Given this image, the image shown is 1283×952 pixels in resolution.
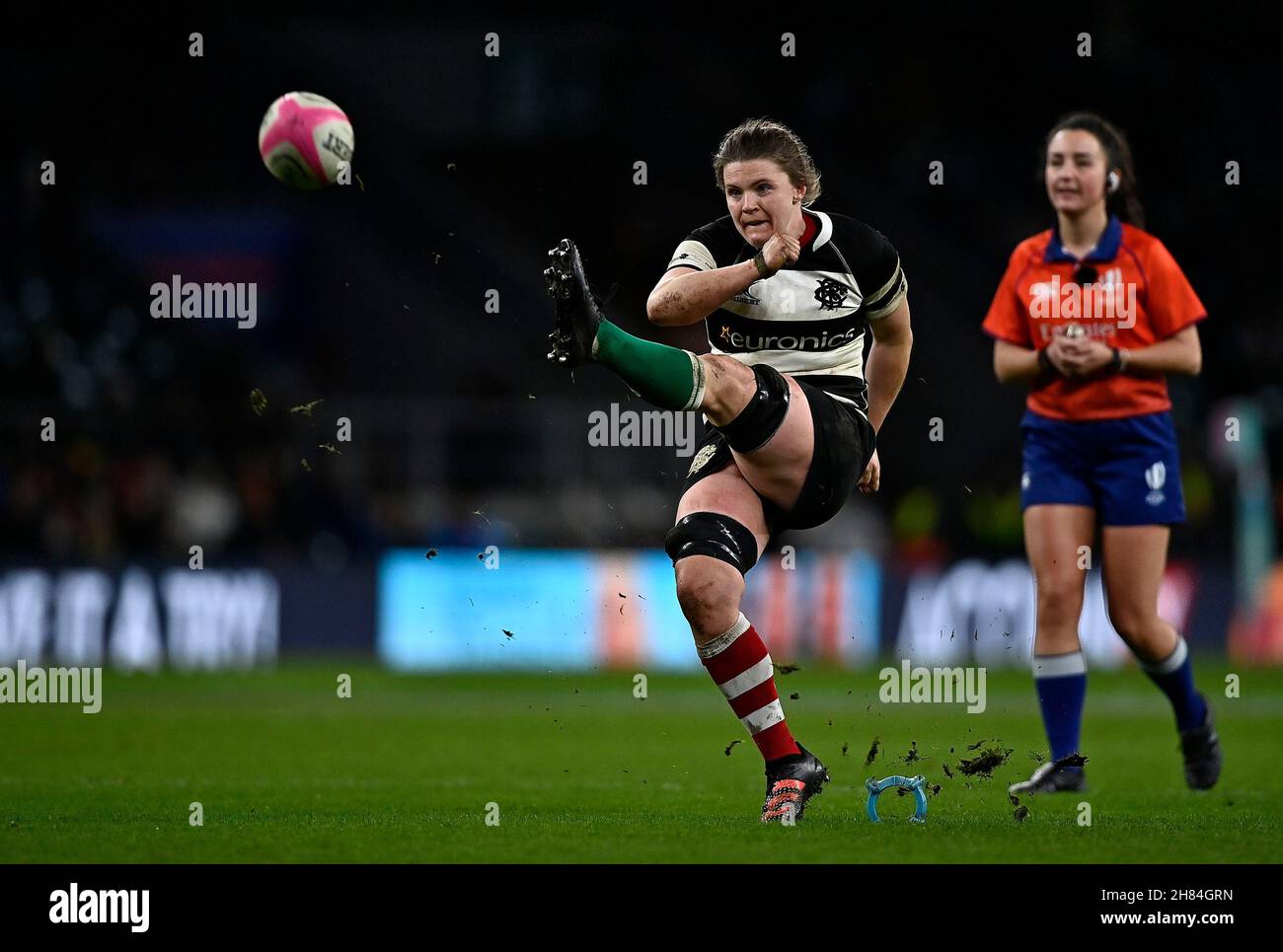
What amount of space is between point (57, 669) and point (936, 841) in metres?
10.7

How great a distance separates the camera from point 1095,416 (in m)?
7.06

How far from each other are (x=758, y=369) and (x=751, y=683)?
3.44 ft

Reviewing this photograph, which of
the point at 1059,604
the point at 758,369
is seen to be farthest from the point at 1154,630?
the point at 758,369

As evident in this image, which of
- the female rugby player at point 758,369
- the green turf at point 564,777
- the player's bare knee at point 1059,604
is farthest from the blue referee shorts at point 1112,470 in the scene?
the green turf at point 564,777

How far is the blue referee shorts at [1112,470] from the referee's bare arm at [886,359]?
0.70m

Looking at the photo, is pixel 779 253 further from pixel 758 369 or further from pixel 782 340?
pixel 782 340

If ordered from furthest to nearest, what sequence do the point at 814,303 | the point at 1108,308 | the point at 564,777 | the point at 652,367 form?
the point at 564,777 → the point at 1108,308 → the point at 814,303 → the point at 652,367

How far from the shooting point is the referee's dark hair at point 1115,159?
23.4 ft

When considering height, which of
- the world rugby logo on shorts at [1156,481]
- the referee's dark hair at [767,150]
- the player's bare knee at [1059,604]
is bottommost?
the player's bare knee at [1059,604]

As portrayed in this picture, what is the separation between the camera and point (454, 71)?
24.7m

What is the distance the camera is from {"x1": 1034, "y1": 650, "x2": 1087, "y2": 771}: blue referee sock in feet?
22.9

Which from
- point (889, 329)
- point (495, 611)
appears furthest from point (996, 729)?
point (495, 611)

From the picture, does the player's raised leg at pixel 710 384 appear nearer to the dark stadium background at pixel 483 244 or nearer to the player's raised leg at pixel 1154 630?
the player's raised leg at pixel 1154 630

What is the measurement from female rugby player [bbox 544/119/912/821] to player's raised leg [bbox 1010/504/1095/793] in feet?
2.72
